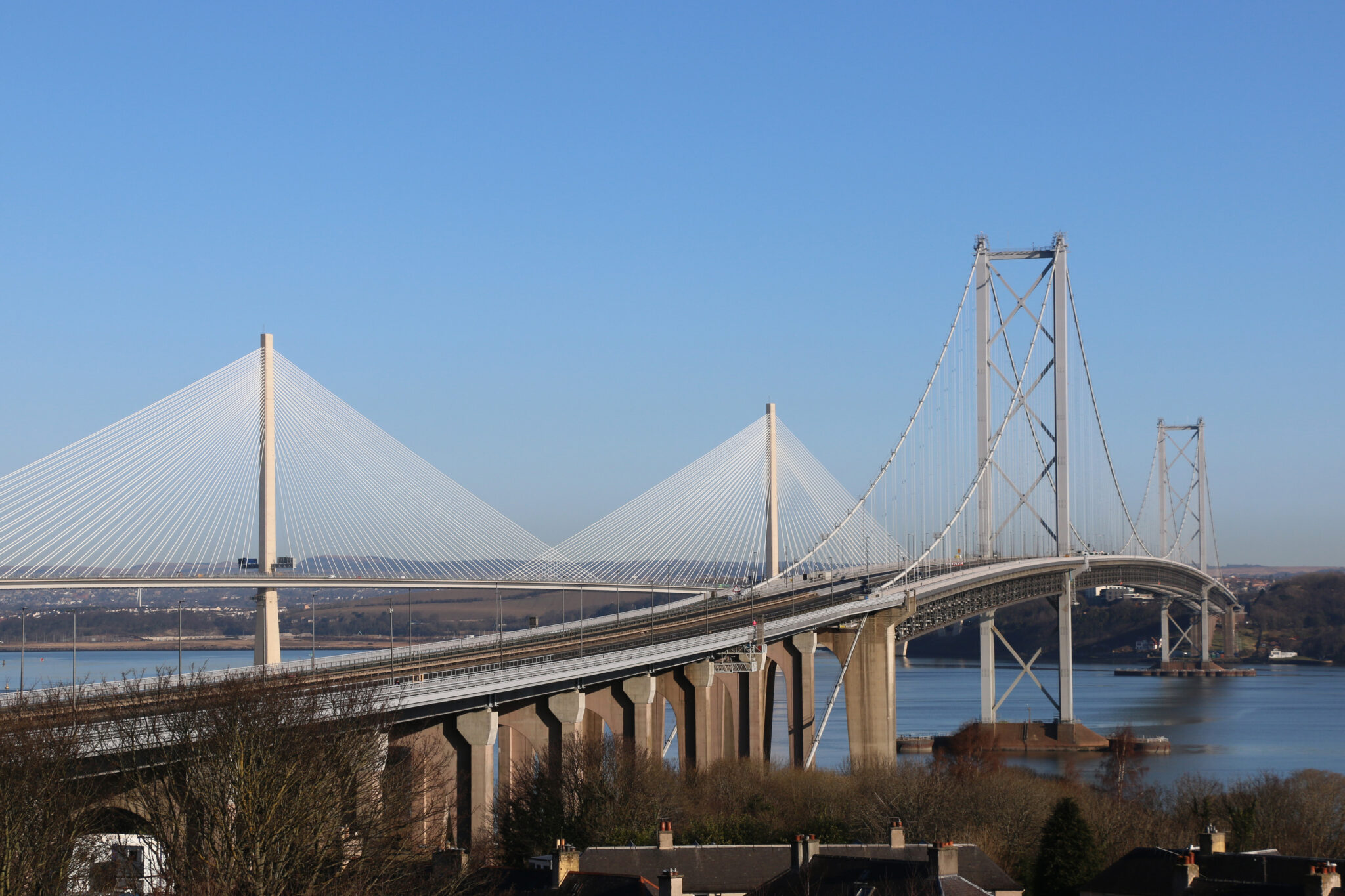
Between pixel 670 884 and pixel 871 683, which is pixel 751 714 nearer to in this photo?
pixel 871 683

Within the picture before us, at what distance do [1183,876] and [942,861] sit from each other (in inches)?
106

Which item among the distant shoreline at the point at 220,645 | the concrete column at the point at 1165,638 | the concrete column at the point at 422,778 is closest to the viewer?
the concrete column at the point at 422,778

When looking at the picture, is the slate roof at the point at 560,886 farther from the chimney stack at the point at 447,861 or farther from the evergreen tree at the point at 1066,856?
the evergreen tree at the point at 1066,856

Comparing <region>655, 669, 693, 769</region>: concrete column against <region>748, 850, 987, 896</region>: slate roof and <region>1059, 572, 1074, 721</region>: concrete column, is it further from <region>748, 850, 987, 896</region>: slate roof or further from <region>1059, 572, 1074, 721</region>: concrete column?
<region>1059, 572, 1074, 721</region>: concrete column

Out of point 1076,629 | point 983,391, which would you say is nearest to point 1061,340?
point 983,391

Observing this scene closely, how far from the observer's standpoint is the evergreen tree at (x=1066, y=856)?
2283 cm

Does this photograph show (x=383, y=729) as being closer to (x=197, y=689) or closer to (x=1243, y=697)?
(x=197, y=689)

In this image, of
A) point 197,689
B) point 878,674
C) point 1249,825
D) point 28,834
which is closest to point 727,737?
point 878,674

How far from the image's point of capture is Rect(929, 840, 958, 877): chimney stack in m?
19.5

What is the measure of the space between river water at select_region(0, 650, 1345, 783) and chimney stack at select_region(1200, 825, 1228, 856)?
17.0 meters

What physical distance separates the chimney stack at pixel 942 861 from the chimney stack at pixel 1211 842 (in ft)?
11.2

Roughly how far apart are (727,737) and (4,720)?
25.5m

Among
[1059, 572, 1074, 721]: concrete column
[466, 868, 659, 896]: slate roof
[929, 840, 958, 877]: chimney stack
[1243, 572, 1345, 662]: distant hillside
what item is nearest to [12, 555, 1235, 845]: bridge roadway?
[1059, 572, 1074, 721]: concrete column

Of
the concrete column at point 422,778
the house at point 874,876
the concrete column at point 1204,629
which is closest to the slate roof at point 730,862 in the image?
the house at point 874,876
